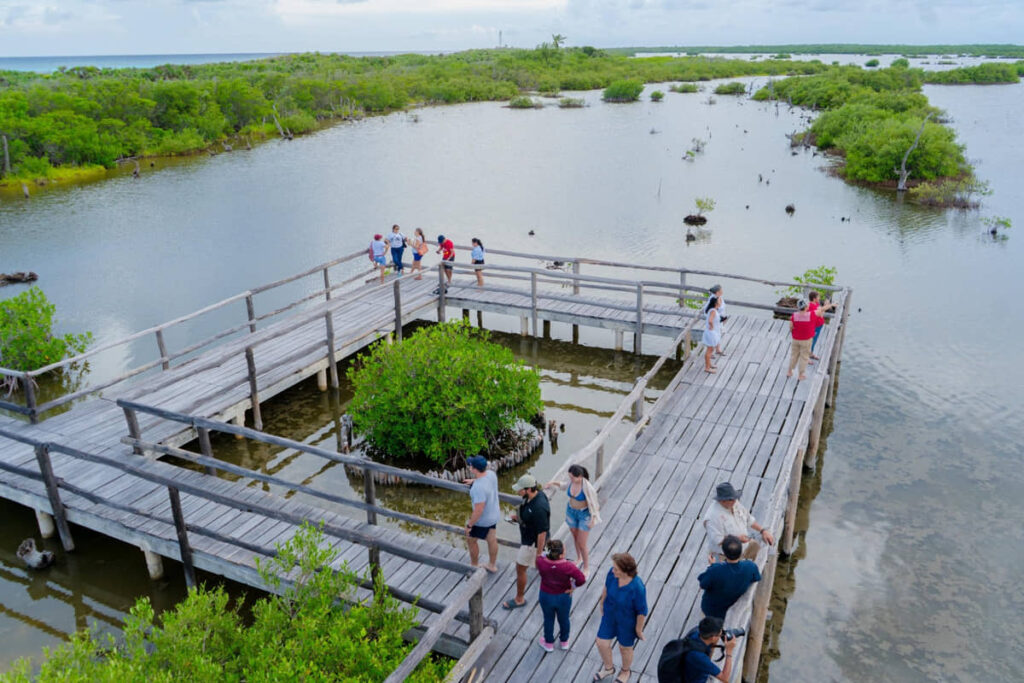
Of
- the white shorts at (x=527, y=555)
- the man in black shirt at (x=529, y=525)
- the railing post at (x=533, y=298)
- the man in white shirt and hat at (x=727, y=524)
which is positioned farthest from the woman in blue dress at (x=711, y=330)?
the white shorts at (x=527, y=555)

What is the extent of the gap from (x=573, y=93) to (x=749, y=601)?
101 m

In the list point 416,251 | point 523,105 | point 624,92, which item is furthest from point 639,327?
point 624,92

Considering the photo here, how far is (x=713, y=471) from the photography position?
36.4 ft

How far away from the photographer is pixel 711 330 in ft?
47.0

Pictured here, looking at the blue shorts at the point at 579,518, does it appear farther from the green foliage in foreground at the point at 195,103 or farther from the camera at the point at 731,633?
the green foliage in foreground at the point at 195,103

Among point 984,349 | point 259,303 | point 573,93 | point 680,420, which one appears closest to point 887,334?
point 984,349

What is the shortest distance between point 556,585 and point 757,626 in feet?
10.6

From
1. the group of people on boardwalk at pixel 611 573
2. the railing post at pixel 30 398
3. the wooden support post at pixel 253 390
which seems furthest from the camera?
the wooden support post at pixel 253 390

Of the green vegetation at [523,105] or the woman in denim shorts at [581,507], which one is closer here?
the woman in denim shorts at [581,507]

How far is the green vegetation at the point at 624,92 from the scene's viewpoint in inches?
3430

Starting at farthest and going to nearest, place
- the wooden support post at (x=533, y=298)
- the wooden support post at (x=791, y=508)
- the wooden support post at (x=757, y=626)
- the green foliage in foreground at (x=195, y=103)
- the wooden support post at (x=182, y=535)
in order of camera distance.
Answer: the green foliage in foreground at (x=195, y=103) < the wooden support post at (x=533, y=298) < the wooden support post at (x=791, y=508) < the wooden support post at (x=182, y=535) < the wooden support post at (x=757, y=626)

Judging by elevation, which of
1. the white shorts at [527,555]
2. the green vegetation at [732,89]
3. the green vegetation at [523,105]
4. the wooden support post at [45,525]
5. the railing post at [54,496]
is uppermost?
the green vegetation at [732,89]

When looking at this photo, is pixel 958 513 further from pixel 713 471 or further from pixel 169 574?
pixel 169 574

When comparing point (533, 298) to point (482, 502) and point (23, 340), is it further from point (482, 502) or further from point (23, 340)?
point (23, 340)
